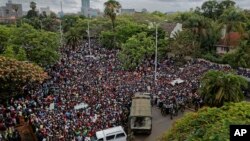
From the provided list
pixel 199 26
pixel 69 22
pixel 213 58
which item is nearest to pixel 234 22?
pixel 199 26

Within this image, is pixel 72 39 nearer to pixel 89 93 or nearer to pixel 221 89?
pixel 89 93


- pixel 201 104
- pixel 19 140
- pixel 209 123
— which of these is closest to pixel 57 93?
pixel 19 140

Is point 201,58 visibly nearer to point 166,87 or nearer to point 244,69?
point 244,69

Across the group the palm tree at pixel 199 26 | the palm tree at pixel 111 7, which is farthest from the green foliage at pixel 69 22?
the palm tree at pixel 199 26

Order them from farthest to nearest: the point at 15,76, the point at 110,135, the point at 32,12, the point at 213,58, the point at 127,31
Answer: the point at 32,12
the point at 127,31
the point at 213,58
the point at 15,76
the point at 110,135

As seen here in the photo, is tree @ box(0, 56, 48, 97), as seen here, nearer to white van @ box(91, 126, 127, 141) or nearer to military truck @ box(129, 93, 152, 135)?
military truck @ box(129, 93, 152, 135)
